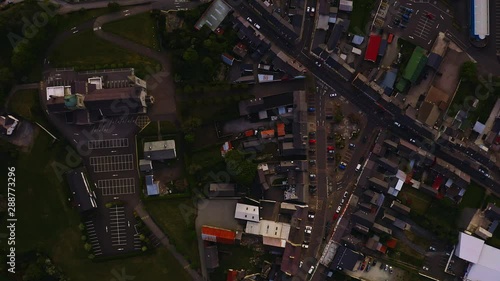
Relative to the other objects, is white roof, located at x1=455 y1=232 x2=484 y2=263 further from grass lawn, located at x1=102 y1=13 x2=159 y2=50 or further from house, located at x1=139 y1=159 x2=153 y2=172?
grass lawn, located at x1=102 y1=13 x2=159 y2=50

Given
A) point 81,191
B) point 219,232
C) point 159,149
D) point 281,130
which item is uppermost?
point 281,130

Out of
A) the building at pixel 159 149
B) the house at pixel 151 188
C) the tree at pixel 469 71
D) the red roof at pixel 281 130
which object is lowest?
the house at pixel 151 188

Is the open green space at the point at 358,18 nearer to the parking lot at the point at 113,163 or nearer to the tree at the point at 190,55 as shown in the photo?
the tree at the point at 190,55

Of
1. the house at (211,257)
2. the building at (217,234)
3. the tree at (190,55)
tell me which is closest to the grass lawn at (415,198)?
the building at (217,234)

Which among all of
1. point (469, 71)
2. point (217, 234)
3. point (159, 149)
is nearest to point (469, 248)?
point (469, 71)

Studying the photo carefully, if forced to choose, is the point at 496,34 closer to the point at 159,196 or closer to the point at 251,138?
the point at 251,138

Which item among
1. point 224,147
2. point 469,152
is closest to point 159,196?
point 224,147

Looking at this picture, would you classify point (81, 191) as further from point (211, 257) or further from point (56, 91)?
point (211, 257)
